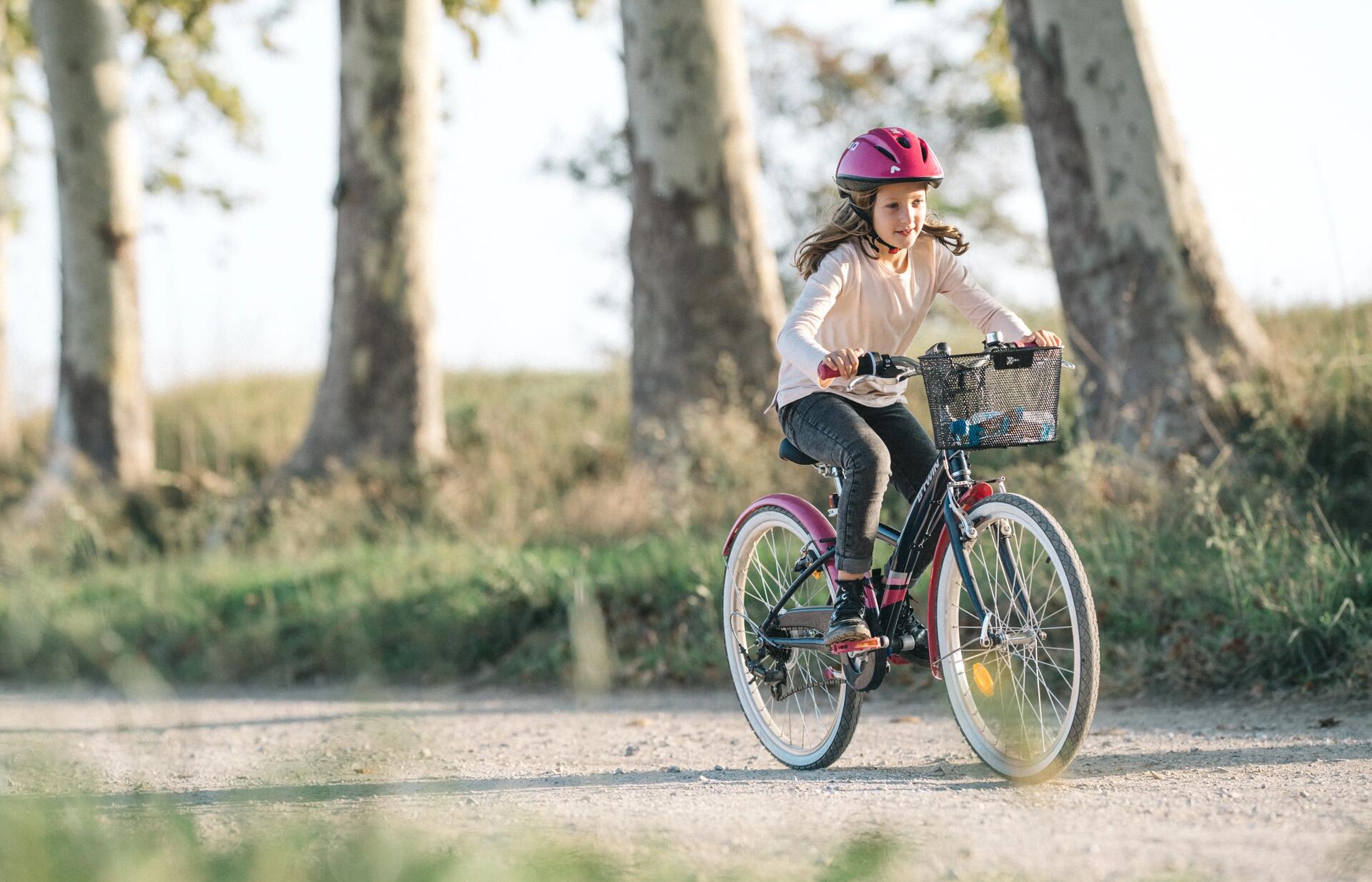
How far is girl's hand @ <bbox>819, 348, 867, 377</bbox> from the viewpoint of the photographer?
4.38 meters

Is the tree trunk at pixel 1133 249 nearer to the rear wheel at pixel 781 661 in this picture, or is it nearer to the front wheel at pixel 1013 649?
the rear wheel at pixel 781 661

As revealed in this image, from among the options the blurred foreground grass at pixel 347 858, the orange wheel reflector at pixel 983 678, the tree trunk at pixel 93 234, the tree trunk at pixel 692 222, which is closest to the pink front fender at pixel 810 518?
the orange wheel reflector at pixel 983 678

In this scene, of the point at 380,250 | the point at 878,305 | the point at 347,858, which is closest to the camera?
the point at 347,858

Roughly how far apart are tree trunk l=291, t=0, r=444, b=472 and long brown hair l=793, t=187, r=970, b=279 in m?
9.08

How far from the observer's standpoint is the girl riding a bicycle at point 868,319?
4.73 meters

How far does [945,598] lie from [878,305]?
104 cm

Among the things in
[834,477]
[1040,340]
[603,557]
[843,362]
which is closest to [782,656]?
[834,477]

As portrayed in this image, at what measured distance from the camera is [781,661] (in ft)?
17.8

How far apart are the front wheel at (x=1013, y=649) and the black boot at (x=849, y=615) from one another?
26 centimetres

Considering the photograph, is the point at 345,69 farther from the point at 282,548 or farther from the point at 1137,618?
the point at 1137,618

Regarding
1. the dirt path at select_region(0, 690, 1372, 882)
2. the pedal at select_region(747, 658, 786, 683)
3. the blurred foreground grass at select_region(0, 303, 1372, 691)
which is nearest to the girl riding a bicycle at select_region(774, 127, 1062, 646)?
the pedal at select_region(747, 658, 786, 683)

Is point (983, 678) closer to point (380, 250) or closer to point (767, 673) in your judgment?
point (767, 673)

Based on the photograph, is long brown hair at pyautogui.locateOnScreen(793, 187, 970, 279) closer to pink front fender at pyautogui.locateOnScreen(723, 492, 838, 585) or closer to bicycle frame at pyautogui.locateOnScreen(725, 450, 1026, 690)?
bicycle frame at pyautogui.locateOnScreen(725, 450, 1026, 690)

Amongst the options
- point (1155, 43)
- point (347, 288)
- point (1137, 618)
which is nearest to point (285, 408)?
point (347, 288)
